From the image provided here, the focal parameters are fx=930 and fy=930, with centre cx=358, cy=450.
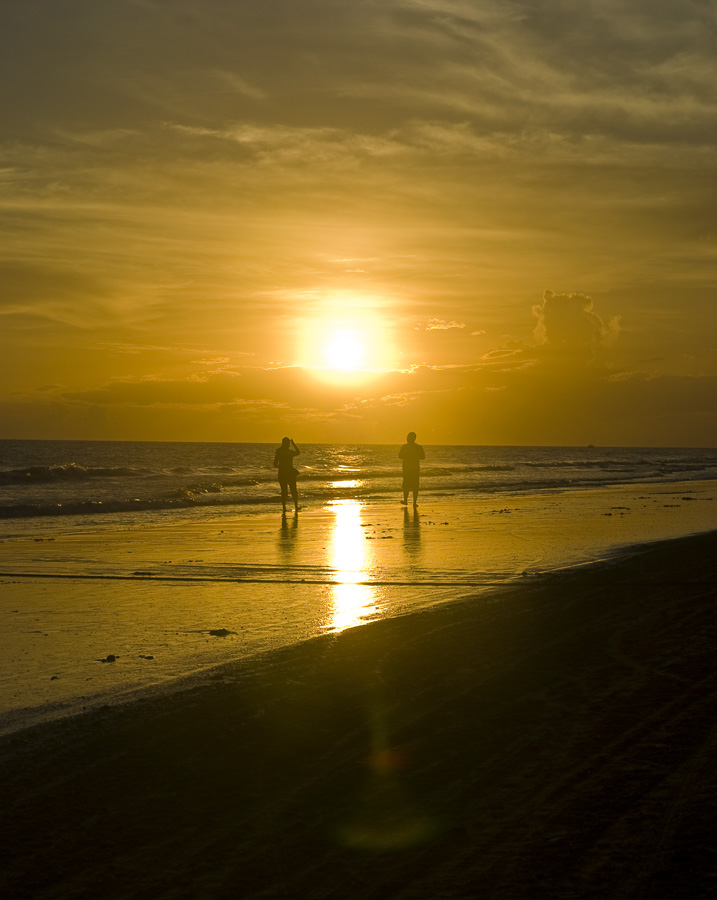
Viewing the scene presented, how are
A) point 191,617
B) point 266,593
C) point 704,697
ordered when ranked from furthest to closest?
point 266,593 → point 191,617 → point 704,697

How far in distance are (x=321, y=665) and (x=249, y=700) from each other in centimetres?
109

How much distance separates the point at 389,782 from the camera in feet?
15.2

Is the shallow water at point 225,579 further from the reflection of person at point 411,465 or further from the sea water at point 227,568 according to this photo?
the reflection of person at point 411,465

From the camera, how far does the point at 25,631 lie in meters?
8.73

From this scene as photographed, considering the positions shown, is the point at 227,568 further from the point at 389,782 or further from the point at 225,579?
the point at 389,782

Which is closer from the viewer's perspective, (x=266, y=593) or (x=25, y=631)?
(x=25, y=631)

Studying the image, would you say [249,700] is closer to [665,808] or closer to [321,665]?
[321,665]

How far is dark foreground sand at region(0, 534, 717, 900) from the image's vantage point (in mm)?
3658

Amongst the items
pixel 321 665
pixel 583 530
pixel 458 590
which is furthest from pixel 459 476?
pixel 321 665

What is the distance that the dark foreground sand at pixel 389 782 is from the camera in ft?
12.0

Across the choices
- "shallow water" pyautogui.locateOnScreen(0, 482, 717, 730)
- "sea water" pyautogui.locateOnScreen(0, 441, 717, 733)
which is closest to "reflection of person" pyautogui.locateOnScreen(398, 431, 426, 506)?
"sea water" pyautogui.locateOnScreen(0, 441, 717, 733)

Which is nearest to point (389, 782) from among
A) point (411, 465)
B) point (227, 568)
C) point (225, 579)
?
point (225, 579)

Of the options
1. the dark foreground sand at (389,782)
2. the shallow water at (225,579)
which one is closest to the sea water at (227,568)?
the shallow water at (225,579)

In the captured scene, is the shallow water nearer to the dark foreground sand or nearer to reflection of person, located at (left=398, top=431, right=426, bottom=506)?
the dark foreground sand
